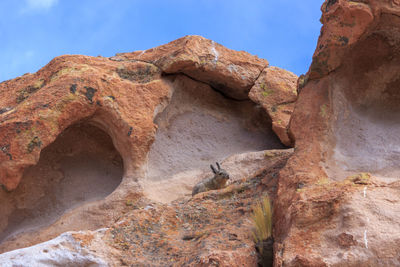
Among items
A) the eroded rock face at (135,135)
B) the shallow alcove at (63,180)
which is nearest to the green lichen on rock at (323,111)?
the eroded rock face at (135,135)

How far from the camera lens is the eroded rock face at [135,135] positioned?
19.0 feet

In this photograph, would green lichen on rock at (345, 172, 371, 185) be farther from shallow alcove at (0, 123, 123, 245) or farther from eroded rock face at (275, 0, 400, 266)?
shallow alcove at (0, 123, 123, 245)

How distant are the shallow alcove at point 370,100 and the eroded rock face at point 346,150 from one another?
0.04 feet

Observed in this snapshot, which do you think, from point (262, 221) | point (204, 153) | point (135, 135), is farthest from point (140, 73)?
point (262, 221)

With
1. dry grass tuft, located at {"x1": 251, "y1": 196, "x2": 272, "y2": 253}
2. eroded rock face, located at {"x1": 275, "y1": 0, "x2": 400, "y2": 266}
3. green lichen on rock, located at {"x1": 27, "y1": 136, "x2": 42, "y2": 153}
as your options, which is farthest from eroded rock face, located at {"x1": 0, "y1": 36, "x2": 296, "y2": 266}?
eroded rock face, located at {"x1": 275, "y1": 0, "x2": 400, "y2": 266}

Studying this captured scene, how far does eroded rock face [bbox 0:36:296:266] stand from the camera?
580cm

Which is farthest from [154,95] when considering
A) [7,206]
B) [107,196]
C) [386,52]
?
[386,52]

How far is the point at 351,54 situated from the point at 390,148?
1.30 metres

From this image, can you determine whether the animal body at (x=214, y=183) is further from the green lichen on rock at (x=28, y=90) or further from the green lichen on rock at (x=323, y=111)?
the green lichen on rock at (x=28, y=90)

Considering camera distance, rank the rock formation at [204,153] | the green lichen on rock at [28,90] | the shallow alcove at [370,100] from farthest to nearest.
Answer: the green lichen on rock at [28,90] < the shallow alcove at [370,100] < the rock formation at [204,153]

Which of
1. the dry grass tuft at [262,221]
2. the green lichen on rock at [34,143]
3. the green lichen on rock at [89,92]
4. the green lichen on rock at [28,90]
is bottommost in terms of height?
the dry grass tuft at [262,221]

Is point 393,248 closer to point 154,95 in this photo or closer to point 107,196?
point 107,196

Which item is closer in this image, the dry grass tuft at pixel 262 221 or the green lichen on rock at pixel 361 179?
the green lichen on rock at pixel 361 179

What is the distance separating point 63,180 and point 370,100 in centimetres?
497
